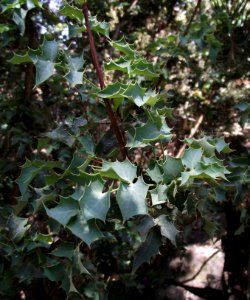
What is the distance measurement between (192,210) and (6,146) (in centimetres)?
131

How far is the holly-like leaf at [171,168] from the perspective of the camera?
33.0 inches

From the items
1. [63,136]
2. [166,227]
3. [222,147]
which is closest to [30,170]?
[63,136]

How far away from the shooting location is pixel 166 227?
0.88 metres

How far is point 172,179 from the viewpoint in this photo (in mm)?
849

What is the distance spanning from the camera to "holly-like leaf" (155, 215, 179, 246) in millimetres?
866

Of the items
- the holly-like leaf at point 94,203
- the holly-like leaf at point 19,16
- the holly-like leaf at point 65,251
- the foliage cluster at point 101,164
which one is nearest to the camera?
the holly-like leaf at point 94,203

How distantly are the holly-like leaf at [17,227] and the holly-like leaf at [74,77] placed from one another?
45 centimetres

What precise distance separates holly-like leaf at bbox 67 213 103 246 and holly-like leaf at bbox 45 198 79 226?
0.01 m

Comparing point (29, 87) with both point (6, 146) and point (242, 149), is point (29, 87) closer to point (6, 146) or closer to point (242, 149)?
point (6, 146)

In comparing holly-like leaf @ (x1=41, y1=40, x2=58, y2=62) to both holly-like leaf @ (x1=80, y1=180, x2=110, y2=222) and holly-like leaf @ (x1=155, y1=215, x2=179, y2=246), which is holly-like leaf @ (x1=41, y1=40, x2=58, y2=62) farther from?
holly-like leaf @ (x1=155, y1=215, x2=179, y2=246)

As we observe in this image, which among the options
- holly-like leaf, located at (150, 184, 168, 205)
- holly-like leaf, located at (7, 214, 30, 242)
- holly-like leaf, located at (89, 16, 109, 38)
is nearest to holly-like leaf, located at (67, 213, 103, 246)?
holly-like leaf, located at (150, 184, 168, 205)

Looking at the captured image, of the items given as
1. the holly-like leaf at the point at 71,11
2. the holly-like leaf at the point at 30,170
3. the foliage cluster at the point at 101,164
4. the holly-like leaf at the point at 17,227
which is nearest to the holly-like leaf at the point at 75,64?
the foliage cluster at the point at 101,164

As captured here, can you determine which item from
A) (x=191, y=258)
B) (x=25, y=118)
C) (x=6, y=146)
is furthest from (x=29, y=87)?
(x=191, y=258)

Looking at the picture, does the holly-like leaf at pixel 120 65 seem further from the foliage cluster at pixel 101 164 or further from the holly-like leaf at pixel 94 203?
the holly-like leaf at pixel 94 203
